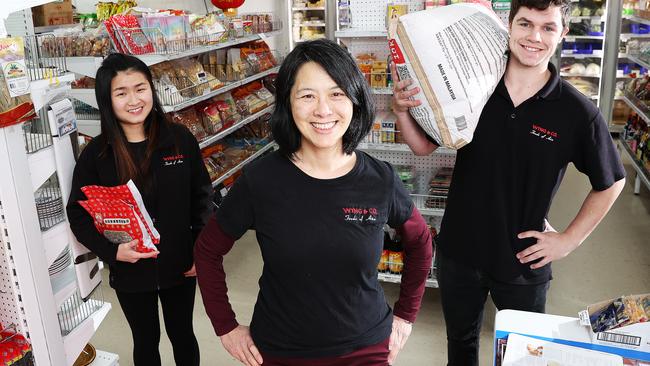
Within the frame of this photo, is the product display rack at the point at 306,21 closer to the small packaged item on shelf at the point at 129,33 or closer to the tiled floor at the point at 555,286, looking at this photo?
the tiled floor at the point at 555,286

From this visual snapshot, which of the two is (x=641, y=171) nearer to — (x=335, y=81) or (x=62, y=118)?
(x=335, y=81)

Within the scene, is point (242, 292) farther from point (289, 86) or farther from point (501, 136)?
point (289, 86)

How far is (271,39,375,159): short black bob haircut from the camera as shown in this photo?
1416 millimetres

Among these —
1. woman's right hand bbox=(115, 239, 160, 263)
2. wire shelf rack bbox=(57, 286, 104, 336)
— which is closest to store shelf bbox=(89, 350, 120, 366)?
wire shelf rack bbox=(57, 286, 104, 336)

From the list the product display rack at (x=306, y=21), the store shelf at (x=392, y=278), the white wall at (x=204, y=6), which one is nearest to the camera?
the store shelf at (x=392, y=278)

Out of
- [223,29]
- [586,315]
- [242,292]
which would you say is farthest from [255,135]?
[586,315]

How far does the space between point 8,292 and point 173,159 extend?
749 mm

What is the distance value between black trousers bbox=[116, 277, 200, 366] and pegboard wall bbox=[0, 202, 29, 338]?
1.57 ft

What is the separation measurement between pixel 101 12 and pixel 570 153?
385cm

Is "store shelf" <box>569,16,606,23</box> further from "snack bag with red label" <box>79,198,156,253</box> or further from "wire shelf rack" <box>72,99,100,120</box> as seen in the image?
"snack bag with red label" <box>79,198,156,253</box>

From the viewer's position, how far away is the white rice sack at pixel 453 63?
1.91 meters

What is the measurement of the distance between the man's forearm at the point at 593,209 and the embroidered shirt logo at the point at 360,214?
3.26 ft

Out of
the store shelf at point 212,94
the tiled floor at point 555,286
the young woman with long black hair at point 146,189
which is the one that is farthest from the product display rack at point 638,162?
the young woman with long black hair at point 146,189

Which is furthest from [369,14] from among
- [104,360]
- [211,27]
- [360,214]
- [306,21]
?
[306,21]
